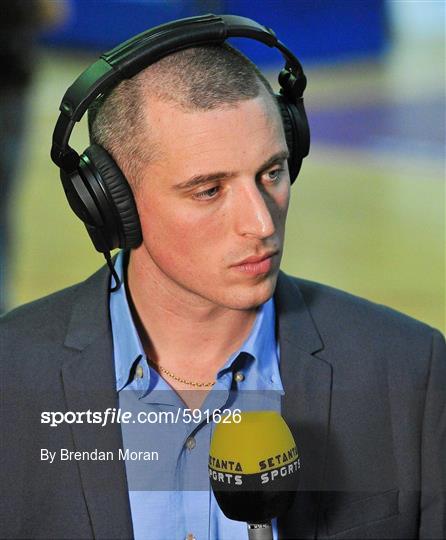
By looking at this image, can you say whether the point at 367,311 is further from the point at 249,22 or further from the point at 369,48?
the point at 369,48

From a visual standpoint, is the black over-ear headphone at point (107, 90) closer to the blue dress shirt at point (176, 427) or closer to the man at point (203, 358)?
the man at point (203, 358)

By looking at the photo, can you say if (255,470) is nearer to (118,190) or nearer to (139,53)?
(118,190)

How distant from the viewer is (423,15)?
4.23m

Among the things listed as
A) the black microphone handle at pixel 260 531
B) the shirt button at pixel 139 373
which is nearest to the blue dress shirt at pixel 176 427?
the shirt button at pixel 139 373

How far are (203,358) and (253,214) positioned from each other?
0.97ft

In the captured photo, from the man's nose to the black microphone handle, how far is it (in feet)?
1.24

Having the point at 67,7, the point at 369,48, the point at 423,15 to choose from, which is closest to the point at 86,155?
the point at 67,7

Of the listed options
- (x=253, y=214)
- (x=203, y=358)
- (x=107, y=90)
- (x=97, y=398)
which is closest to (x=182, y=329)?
(x=203, y=358)

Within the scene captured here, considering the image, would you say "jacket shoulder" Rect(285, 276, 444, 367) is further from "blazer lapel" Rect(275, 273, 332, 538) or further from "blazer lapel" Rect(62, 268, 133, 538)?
"blazer lapel" Rect(62, 268, 133, 538)

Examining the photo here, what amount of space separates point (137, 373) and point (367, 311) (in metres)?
0.39

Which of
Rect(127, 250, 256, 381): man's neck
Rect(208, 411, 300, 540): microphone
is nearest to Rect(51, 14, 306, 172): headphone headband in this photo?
Rect(127, 250, 256, 381): man's neck

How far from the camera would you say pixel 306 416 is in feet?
4.85

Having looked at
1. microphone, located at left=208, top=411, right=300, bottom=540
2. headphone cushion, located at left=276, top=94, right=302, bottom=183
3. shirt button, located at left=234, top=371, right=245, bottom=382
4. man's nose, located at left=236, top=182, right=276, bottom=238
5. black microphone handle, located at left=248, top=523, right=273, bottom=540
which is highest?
headphone cushion, located at left=276, top=94, right=302, bottom=183

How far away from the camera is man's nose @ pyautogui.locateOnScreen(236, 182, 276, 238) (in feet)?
4.34
